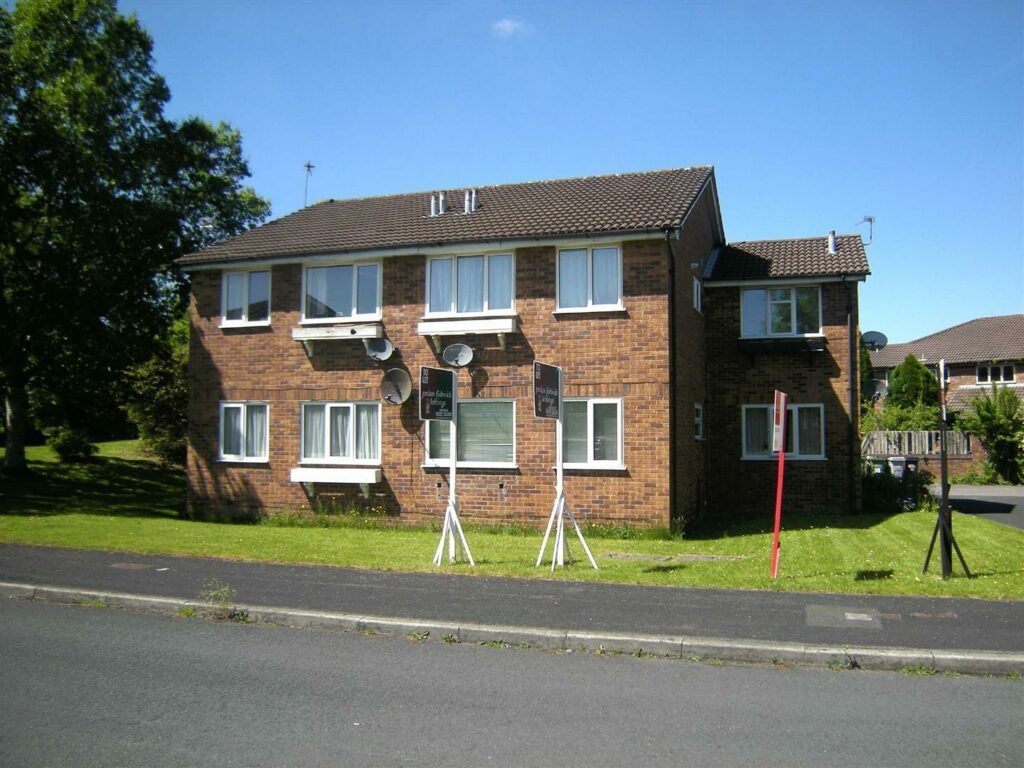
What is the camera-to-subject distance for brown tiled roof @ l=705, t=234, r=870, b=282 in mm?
19750

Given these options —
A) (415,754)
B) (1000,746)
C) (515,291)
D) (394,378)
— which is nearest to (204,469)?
(394,378)

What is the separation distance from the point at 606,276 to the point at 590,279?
31 cm

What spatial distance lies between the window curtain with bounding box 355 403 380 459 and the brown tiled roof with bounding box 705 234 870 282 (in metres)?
8.54

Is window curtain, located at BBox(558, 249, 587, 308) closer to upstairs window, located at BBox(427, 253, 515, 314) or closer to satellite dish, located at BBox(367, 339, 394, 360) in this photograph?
upstairs window, located at BBox(427, 253, 515, 314)

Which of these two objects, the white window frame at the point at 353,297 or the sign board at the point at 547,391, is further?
the white window frame at the point at 353,297

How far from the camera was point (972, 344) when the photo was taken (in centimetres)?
5100

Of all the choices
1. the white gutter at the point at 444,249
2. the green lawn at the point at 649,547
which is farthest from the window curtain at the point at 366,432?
the white gutter at the point at 444,249

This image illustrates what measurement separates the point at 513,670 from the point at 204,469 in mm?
13919

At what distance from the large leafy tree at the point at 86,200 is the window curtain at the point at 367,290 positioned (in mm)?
10849

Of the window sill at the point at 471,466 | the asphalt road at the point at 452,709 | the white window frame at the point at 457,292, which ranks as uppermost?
the white window frame at the point at 457,292

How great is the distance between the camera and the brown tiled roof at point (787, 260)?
1975 cm

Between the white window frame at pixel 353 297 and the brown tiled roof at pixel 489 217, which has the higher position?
the brown tiled roof at pixel 489 217

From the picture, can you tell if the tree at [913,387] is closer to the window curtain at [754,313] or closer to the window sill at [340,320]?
the window curtain at [754,313]

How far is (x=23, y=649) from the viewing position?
786cm
